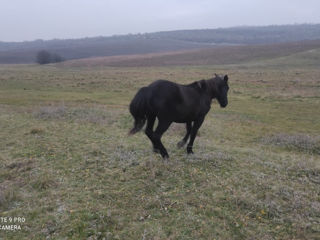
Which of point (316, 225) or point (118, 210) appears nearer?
point (316, 225)

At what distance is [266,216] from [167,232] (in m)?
1.97

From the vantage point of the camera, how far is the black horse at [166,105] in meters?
6.70

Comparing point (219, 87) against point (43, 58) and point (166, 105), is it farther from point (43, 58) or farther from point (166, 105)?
point (43, 58)

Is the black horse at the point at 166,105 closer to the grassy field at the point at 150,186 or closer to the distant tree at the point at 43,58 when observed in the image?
the grassy field at the point at 150,186

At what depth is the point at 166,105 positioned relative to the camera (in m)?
6.79

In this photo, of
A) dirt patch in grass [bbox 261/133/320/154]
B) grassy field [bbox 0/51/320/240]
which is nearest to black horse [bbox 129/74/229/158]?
grassy field [bbox 0/51/320/240]

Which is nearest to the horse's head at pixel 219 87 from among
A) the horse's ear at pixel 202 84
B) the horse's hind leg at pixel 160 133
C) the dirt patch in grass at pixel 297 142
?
the horse's ear at pixel 202 84

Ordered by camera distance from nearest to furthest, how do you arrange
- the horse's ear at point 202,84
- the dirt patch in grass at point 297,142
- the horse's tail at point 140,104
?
the horse's tail at point 140,104 → the horse's ear at point 202,84 → the dirt patch in grass at point 297,142

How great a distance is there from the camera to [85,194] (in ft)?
19.5

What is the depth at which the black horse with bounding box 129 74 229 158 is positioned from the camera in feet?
22.0

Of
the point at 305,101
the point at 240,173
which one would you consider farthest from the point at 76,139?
the point at 305,101

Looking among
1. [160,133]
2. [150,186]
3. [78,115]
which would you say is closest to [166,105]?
[160,133]

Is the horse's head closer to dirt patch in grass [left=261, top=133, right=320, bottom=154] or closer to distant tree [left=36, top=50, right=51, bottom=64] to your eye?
dirt patch in grass [left=261, top=133, right=320, bottom=154]

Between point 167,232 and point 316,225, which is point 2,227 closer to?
point 167,232
